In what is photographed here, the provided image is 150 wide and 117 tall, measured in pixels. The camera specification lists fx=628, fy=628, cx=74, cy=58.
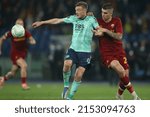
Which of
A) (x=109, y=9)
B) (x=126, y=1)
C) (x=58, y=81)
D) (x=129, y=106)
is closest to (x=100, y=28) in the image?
(x=109, y=9)

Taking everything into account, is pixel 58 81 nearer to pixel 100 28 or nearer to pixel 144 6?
pixel 144 6

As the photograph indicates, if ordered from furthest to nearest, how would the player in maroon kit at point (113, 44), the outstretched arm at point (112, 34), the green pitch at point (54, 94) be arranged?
the green pitch at point (54, 94) → the player in maroon kit at point (113, 44) → the outstretched arm at point (112, 34)

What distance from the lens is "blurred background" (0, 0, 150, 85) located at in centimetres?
2773

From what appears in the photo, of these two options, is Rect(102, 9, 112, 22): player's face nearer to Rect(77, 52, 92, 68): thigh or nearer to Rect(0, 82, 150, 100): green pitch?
Rect(77, 52, 92, 68): thigh

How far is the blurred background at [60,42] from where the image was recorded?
27.7 meters

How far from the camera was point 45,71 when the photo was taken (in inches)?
1112

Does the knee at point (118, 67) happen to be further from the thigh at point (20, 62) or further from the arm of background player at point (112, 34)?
the thigh at point (20, 62)

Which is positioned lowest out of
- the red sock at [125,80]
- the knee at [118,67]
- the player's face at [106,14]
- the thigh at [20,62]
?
the thigh at [20,62]

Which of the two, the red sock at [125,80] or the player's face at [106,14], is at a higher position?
the player's face at [106,14]

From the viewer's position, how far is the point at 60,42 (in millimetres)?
28266

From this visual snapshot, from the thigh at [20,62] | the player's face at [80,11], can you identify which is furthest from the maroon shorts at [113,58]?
the thigh at [20,62]

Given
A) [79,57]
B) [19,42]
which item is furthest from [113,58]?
Answer: [19,42]

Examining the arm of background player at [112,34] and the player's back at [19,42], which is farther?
the player's back at [19,42]

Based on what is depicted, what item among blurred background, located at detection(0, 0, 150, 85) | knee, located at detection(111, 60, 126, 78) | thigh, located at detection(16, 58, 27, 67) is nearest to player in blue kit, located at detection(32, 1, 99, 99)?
knee, located at detection(111, 60, 126, 78)
